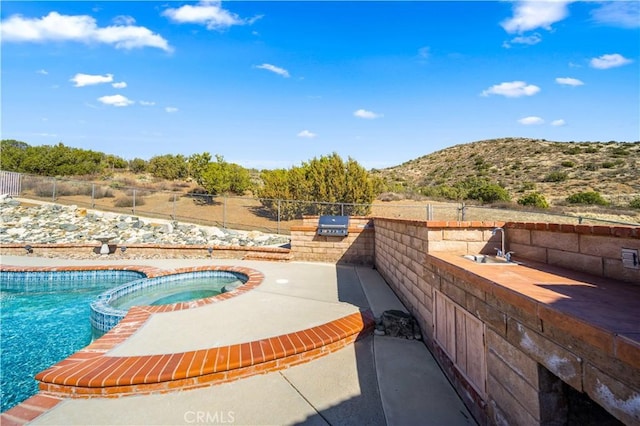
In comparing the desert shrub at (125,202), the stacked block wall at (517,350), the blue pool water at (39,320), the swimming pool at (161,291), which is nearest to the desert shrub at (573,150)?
the stacked block wall at (517,350)

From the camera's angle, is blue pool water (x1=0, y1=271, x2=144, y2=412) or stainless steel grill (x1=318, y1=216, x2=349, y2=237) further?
stainless steel grill (x1=318, y1=216, x2=349, y2=237)

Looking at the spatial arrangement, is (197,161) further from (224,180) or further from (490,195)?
(490,195)

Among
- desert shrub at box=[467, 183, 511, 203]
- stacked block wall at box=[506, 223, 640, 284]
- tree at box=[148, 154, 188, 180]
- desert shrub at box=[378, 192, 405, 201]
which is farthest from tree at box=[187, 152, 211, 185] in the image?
stacked block wall at box=[506, 223, 640, 284]

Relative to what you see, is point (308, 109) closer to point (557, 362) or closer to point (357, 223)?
point (357, 223)

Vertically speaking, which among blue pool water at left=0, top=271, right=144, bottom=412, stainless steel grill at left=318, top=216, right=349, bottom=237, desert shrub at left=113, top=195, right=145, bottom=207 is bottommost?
blue pool water at left=0, top=271, right=144, bottom=412

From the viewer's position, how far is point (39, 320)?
5.06m

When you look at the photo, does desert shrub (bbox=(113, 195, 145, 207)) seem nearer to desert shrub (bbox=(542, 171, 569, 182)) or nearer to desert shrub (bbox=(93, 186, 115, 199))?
desert shrub (bbox=(93, 186, 115, 199))

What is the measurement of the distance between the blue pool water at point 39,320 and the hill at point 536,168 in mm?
25544

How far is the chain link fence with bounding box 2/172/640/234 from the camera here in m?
14.0

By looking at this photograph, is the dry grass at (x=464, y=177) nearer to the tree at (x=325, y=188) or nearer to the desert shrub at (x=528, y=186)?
the desert shrub at (x=528, y=186)

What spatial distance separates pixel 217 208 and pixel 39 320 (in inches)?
485

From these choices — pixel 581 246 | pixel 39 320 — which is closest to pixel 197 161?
pixel 39 320

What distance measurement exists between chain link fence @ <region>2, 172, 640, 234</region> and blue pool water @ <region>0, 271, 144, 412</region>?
676 cm

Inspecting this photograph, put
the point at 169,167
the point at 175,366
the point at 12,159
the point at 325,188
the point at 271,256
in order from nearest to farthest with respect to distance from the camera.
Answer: the point at 175,366 → the point at 271,256 → the point at 325,188 → the point at 12,159 → the point at 169,167
